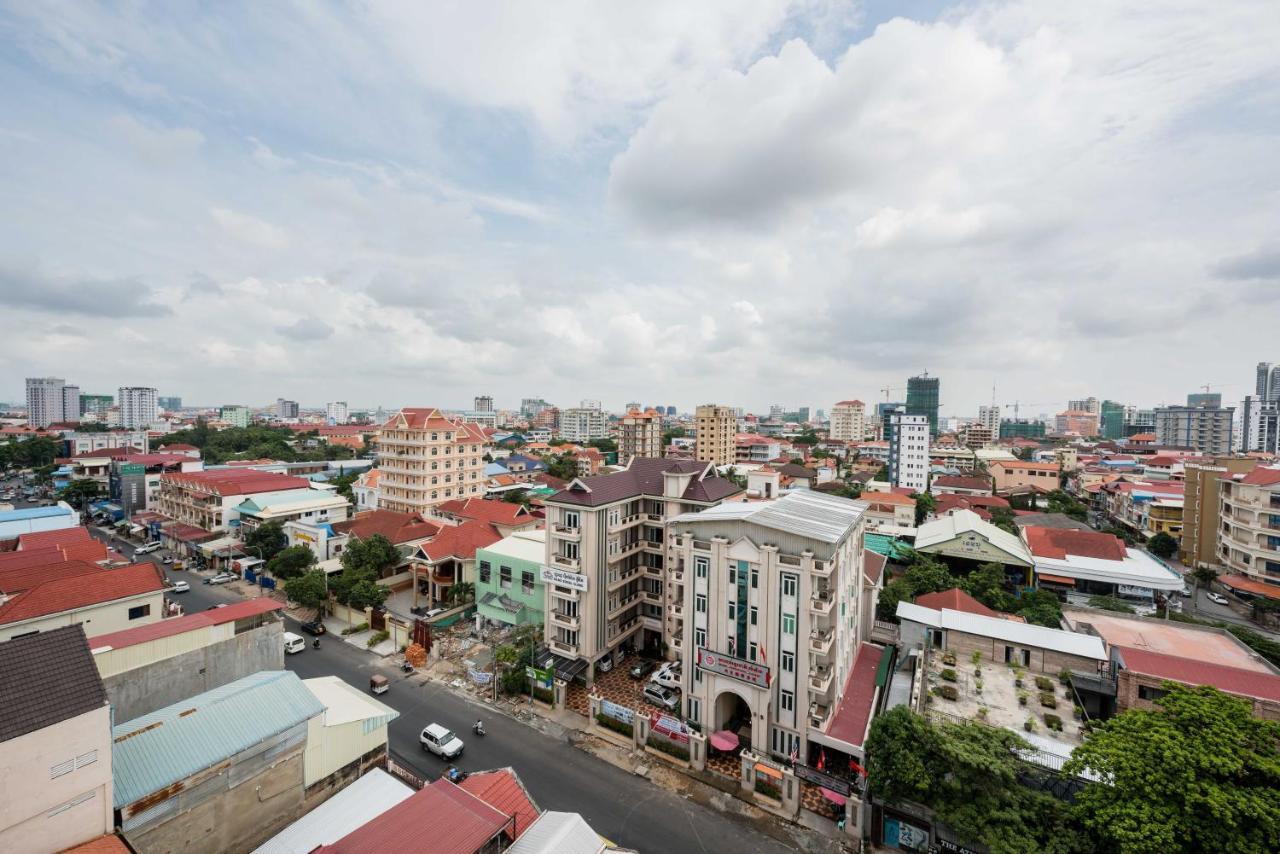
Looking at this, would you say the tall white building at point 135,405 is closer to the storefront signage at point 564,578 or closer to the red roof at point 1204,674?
the storefront signage at point 564,578

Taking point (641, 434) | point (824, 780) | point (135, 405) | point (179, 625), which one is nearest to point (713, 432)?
point (641, 434)

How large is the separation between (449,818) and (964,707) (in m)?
19.4

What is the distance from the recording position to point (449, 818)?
13.5 m

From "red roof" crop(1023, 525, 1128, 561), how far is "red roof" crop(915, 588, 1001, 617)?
19.3 meters

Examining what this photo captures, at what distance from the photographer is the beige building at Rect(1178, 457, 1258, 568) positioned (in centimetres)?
4597

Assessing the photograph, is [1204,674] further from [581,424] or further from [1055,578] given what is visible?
[581,424]

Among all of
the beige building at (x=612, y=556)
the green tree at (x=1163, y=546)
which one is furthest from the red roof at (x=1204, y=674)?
the green tree at (x=1163, y=546)

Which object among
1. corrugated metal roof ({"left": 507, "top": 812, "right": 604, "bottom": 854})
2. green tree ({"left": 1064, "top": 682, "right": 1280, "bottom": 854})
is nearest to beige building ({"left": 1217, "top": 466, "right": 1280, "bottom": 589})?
green tree ({"left": 1064, "top": 682, "right": 1280, "bottom": 854})

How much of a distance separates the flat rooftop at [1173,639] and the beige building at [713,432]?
224 ft

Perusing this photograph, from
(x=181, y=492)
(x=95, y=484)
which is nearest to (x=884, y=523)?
(x=181, y=492)

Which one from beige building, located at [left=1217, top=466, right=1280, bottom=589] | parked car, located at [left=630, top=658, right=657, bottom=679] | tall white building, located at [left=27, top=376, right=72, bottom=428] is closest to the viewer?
parked car, located at [left=630, top=658, right=657, bottom=679]

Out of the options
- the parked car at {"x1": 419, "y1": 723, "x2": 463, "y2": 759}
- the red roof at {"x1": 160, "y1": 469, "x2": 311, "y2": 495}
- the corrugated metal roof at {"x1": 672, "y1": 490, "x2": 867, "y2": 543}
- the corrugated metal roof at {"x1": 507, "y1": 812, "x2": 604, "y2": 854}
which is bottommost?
the parked car at {"x1": 419, "y1": 723, "x2": 463, "y2": 759}

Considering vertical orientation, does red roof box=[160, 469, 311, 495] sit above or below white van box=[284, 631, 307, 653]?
above

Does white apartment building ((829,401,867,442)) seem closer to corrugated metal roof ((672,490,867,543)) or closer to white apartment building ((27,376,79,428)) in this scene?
corrugated metal roof ((672,490,867,543))
